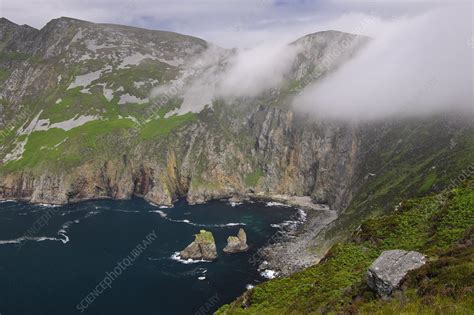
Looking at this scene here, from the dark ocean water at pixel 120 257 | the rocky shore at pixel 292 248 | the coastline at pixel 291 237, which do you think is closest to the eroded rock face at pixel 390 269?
the dark ocean water at pixel 120 257

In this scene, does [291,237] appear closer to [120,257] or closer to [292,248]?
[292,248]

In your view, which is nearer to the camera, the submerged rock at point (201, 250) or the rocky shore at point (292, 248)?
the rocky shore at point (292, 248)

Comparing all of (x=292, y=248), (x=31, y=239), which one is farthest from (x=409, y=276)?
(x=31, y=239)

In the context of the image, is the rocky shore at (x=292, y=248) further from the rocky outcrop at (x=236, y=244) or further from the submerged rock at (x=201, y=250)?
the submerged rock at (x=201, y=250)

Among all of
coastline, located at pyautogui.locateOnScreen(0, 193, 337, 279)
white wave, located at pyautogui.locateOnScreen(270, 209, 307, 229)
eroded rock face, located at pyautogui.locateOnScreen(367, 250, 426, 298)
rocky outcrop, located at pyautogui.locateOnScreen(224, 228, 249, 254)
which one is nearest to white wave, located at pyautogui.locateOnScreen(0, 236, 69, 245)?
coastline, located at pyautogui.locateOnScreen(0, 193, 337, 279)

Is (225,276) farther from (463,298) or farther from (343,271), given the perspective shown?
(463,298)

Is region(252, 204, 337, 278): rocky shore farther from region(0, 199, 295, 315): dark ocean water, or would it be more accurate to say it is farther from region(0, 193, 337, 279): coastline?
region(0, 199, 295, 315): dark ocean water
